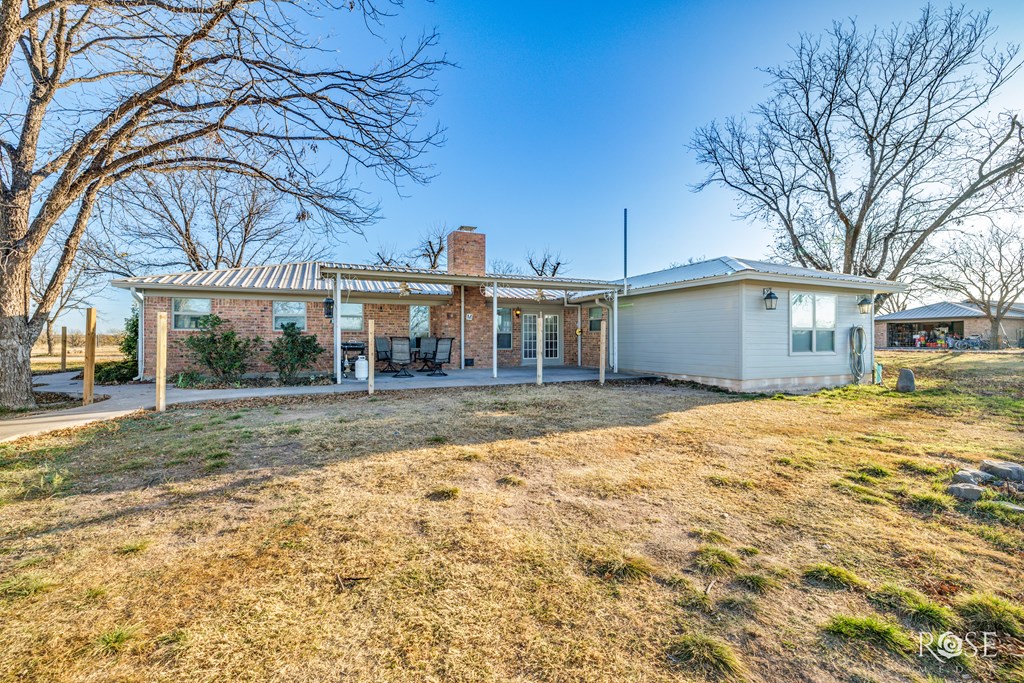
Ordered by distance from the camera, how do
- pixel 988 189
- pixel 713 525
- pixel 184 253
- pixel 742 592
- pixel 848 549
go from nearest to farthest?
pixel 742 592, pixel 848 549, pixel 713 525, pixel 988 189, pixel 184 253

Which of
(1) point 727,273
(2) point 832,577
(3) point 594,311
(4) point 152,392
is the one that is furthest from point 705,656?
(3) point 594,311

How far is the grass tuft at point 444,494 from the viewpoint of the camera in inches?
130

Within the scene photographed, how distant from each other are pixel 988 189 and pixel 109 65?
921 inches

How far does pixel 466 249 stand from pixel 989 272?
104 ft

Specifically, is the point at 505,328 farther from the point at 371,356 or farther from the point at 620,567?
the point at 620,567

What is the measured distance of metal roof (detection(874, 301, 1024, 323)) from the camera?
95.5 feet

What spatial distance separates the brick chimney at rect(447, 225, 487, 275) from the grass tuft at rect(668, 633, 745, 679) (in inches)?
464

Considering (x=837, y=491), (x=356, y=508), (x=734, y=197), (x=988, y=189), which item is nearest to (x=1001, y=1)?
(x=988, y=189)

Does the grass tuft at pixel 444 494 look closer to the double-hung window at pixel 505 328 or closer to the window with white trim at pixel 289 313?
the window with white trim at pixel 289 313

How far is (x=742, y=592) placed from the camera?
214 cm

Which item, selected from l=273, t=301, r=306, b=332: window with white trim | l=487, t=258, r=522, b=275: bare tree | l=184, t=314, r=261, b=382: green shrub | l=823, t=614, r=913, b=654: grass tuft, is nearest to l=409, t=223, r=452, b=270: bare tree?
l=487, t=258, r=522, b=275: bare tree

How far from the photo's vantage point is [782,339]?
991 cm

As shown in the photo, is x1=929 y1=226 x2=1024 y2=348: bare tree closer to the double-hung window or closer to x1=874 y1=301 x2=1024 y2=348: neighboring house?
x1=874 y1=301 x2=1024 y2=348: neighboring house

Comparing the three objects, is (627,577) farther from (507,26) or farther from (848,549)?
(507,26)
